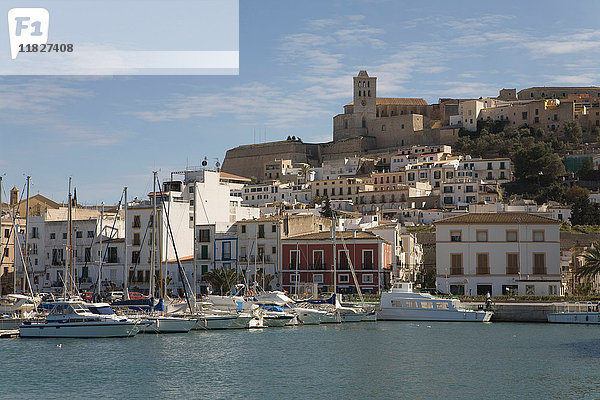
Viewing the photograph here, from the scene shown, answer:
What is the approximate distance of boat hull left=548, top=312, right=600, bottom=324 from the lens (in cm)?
4522

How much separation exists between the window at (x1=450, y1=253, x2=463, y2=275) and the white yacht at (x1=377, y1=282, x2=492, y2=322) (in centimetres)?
453

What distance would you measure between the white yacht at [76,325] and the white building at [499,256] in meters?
21.0

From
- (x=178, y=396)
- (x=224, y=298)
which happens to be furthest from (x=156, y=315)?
(x=178, y=396)

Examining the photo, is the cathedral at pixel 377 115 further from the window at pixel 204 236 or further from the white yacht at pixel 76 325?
the white yacht at pixel 76 325

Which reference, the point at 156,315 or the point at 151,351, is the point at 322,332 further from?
the point at 151,351

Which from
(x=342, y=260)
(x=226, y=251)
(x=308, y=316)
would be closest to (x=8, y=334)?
(x=308, y=316)

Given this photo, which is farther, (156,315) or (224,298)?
(224,298)

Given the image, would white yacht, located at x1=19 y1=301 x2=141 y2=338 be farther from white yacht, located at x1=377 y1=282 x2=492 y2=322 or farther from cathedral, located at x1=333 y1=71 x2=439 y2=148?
cathedral, located at x1=333 y1=71 x2=439 y2=148

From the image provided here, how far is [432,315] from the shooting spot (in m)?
47.4

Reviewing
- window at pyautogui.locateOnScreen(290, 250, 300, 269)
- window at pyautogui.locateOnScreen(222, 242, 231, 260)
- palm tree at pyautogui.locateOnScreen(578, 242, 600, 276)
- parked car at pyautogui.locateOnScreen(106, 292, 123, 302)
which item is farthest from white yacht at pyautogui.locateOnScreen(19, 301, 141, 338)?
palm tree at pyautogui.locateOnScreen(578, 242, 600, 276)

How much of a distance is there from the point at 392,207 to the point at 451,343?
60.4 metres

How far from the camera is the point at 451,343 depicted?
3716 centimetres

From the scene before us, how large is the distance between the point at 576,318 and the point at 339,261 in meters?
14.8

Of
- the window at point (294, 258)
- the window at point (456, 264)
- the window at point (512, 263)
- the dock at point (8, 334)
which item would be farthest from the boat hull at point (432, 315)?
the dock at point (8, 334)
